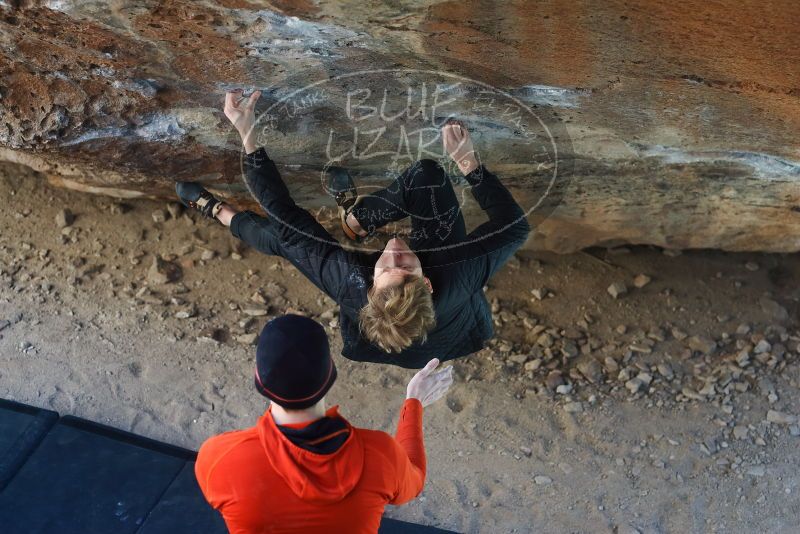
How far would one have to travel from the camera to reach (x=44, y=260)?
14.3ft

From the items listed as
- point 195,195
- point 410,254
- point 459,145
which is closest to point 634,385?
point 459,145

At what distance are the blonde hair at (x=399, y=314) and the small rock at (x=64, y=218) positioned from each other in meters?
2.54

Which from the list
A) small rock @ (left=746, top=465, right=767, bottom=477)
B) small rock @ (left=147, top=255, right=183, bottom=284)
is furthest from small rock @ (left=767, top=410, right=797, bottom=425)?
small rock @ (left=147, top=255, right=183, bottom=284)

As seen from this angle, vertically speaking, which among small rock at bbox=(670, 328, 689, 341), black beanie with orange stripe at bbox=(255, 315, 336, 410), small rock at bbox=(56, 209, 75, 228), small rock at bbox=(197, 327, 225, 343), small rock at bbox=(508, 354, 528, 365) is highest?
black beanie with orange stripe at bbox=(255, 315, 336, 410)

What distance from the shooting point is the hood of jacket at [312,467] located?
6.59 feet

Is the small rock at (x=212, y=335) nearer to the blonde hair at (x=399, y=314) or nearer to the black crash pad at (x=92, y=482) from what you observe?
the black crash pad at (x=92, y=482)

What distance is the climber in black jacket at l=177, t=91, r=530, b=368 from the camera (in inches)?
102

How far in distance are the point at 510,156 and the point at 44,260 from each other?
255 cm

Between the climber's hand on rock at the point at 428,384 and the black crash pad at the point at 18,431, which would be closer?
the climber's hand on rock at the point at 428,384

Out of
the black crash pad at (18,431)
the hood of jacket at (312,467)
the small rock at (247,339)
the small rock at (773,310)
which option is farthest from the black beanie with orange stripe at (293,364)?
the small rock at (773,310)

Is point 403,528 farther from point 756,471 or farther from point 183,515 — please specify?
point 756,471

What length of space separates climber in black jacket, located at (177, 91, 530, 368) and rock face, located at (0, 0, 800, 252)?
24cm

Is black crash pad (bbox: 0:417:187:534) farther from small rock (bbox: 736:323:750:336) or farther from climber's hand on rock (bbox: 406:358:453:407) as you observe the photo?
small rock (bbox: 736:323:750:336)

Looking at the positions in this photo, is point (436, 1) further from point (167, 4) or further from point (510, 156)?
point (510, 156)
